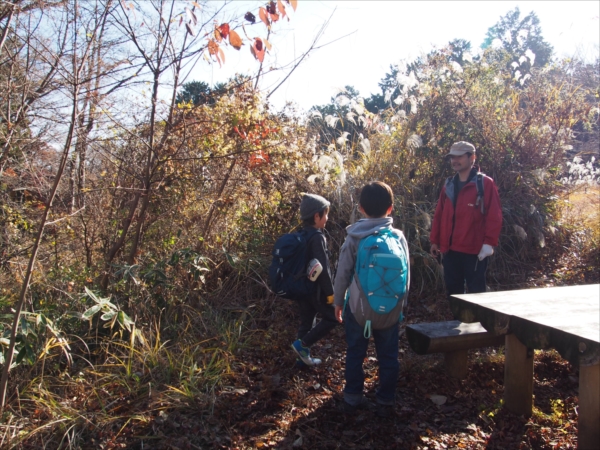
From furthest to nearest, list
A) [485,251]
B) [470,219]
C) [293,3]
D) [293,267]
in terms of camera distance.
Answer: [470,219] < [485,251] < [293,267] < [293,3]

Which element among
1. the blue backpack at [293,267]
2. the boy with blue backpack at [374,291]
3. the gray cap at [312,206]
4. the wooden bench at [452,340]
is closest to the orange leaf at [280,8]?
the boy with blue backpack at [374,291]

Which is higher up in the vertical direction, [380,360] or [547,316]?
[547,316]

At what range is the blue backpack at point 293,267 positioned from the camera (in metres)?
3.78

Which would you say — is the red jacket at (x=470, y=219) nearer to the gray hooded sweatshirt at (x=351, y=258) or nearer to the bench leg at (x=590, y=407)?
the gray hooded sweatshirt at (x=351, y=258)

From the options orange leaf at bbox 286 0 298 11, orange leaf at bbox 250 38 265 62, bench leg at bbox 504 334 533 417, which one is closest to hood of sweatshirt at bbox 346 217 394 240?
bench leg at bbox 504 334 533 417

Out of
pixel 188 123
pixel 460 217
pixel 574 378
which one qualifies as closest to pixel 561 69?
pixel 460 217

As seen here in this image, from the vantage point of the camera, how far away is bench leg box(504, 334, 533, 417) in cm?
329

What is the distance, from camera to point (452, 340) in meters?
3.65

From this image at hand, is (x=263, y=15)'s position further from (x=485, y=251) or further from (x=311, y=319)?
(x=485, y=251)

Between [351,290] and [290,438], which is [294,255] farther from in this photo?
[290,438]

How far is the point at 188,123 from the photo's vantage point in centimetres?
457

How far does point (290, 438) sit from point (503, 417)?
142 centimetres

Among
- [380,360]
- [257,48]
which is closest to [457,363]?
[380,360]

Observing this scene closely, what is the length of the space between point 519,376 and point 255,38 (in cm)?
283
